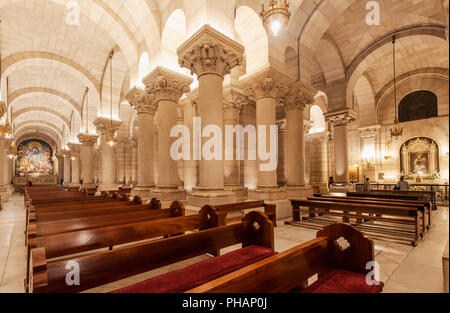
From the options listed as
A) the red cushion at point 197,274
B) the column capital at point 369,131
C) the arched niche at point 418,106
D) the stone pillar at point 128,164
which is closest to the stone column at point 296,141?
the red cushion at point 197,274

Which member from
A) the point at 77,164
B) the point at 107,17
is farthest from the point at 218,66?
the point at 77,164

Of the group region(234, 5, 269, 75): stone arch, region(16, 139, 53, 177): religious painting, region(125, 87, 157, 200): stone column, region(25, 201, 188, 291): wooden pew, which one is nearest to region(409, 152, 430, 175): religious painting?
region(234, 5, 269, 75): stone arch

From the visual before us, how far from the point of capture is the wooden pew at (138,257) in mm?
1771

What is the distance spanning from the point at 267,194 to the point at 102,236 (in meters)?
4.55

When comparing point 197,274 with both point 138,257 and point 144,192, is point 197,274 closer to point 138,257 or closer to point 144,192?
point 138,257

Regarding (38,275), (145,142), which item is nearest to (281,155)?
(145,142)

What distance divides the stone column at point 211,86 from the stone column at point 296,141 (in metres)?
3.05

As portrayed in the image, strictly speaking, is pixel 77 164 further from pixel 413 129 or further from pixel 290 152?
pixel 413 129

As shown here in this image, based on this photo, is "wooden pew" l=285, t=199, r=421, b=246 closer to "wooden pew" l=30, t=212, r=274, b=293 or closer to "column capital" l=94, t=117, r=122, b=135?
Result: "wooden pew" l=30, t=212, r=274, b=293

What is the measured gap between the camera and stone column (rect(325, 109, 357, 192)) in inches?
416

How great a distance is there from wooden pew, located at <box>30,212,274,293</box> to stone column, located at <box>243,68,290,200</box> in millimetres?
3603

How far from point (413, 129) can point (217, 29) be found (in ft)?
55.1

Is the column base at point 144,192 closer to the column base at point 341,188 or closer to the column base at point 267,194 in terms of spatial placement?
the column base at point 267,194

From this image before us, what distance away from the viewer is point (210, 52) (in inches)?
209
